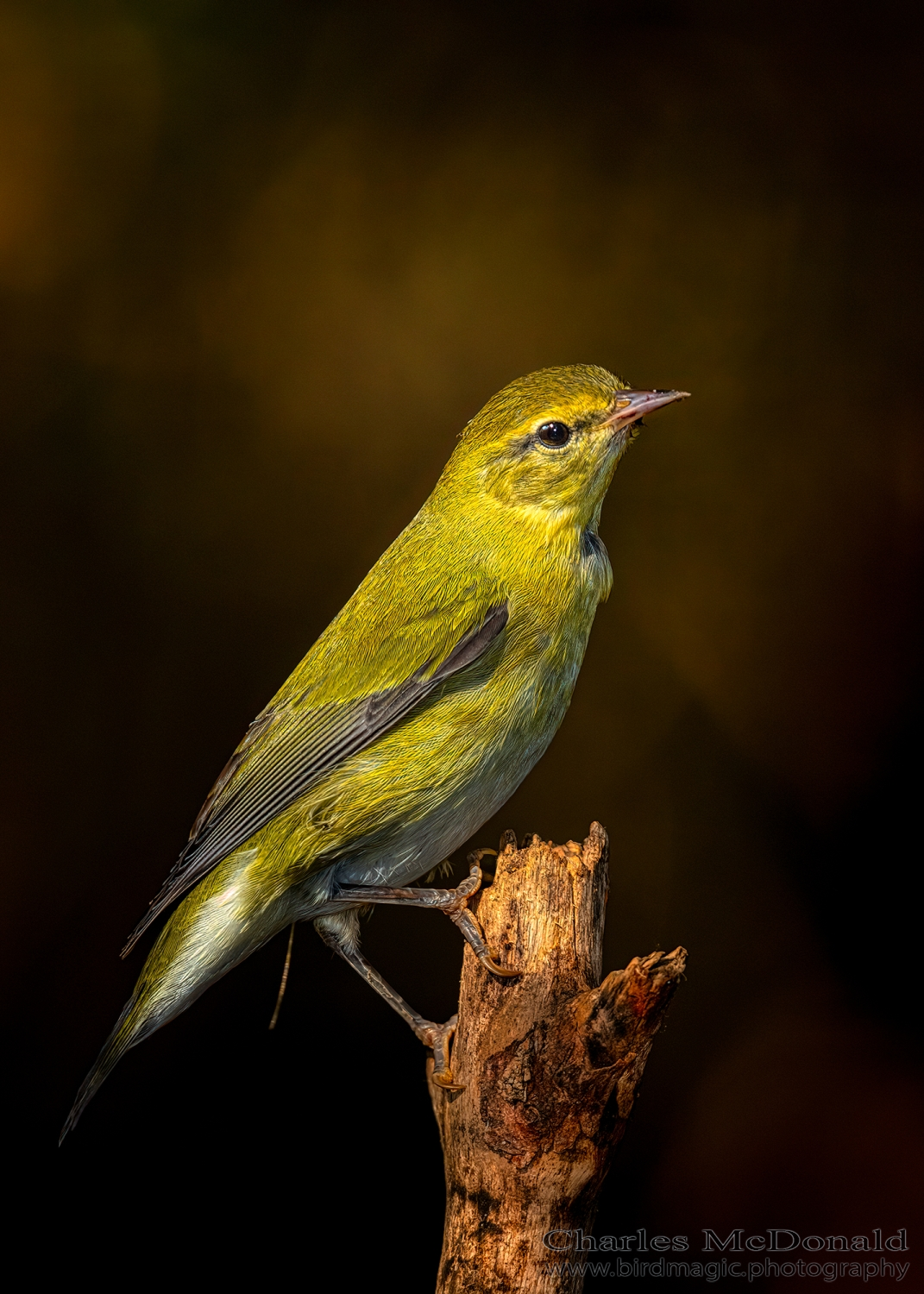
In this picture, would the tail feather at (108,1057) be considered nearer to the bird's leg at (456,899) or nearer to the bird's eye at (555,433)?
the bird's leg at (456,899)

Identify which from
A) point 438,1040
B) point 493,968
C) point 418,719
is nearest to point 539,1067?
point 493,968

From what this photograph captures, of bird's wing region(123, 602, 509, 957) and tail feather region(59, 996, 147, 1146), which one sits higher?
bird's wing region(123, 602, 509, 957)

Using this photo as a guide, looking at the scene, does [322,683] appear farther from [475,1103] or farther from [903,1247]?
[903,1247]

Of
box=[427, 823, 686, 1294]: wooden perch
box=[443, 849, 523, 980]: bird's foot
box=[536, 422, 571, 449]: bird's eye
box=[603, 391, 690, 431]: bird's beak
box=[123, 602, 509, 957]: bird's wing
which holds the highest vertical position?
box=[603, 391, 690, 431]: bird's beak

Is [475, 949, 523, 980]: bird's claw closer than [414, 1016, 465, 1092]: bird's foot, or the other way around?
[475, 949, 523, 980]: bird's claw

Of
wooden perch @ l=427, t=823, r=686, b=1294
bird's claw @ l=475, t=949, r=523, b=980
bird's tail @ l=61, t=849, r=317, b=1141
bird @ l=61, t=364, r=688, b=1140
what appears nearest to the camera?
wooden perch @ l=427, t=823, r=686, b=1294

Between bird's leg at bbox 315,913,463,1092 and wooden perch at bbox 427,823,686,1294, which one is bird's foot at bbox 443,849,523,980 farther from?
bird's leg at bbox 315,913,463,1092

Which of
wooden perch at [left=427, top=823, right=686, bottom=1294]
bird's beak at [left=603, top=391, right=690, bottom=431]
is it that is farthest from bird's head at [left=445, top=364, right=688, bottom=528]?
wooden perch at [left=427, top=823, right=686, bottom=1294]

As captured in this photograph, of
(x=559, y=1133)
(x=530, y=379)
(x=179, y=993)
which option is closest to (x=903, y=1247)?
(x=559, y=1133)

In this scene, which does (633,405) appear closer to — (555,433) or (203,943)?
(555,433)
